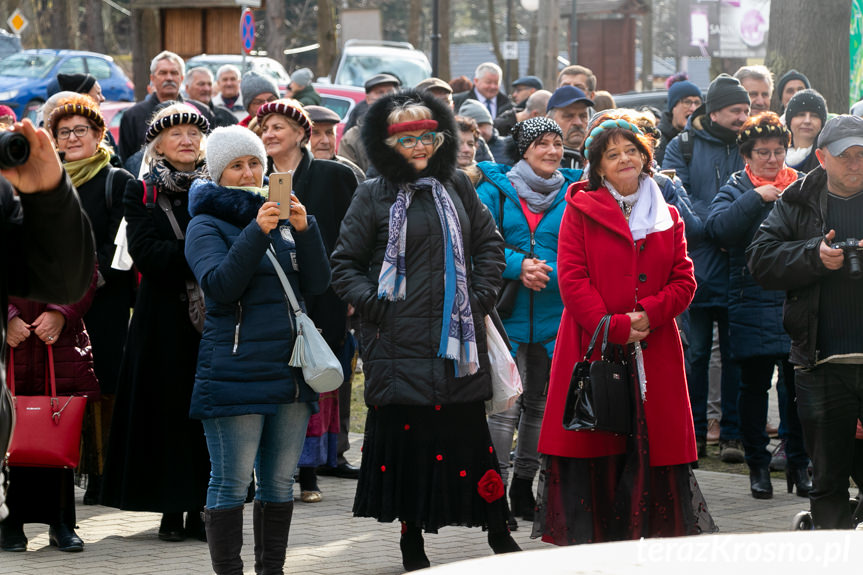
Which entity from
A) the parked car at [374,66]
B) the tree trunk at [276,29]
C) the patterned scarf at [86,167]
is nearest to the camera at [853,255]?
the patterned scarf at [86,167]

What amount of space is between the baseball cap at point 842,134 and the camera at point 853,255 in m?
0.41

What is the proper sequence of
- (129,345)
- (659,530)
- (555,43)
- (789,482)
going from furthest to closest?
(555,43) → (789,482) → (129,345) → (659,530)

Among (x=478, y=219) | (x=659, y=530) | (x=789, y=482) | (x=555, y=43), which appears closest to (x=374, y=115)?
(x=478, y=219)

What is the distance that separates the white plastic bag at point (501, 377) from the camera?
6.24 meters

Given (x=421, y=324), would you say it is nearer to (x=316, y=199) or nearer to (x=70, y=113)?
(x=316, y=199)

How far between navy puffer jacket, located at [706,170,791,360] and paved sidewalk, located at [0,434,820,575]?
0.87 m

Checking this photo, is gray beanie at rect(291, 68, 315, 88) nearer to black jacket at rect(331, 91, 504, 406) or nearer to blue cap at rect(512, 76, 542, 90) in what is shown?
blue cap at rect(512, 76, 542, 90)

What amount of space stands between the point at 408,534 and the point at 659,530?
113cm

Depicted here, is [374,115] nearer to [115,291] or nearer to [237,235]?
[237,235]

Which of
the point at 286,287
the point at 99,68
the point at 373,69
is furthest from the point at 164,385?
the point at 99,68

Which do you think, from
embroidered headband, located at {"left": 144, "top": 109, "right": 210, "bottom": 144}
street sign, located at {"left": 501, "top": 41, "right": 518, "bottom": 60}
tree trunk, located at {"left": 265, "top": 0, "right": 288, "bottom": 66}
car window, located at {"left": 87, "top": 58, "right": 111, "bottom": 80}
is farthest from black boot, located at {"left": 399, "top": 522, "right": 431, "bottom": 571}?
car window, located at {"left": 87, "top": 58, "right": 111, "bottom": 80}

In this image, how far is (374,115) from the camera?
20.8 ft

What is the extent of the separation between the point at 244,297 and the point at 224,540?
0.98 m

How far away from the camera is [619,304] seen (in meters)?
6.22
